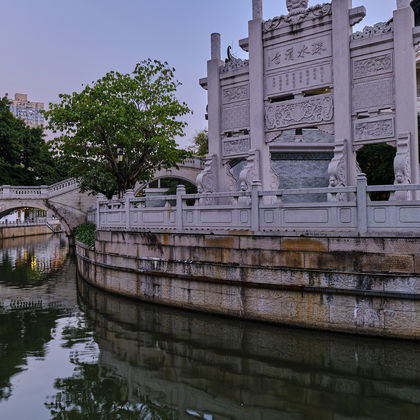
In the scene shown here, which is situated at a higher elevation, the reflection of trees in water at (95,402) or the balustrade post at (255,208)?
the balustrade post at (255,208)

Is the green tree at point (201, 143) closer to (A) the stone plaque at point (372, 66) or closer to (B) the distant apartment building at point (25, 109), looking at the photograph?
(A) the stone plaque at point (372, 66)

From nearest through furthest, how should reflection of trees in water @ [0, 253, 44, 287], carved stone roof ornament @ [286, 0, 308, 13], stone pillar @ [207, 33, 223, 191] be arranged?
carved stone roof ornament @ [286, 0, 308, 13], stone pillar @ [207, 33, 223, 191], reflection of trees in water @ [0, 253, 44, 287]

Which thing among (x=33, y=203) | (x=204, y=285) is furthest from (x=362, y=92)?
(x=33, y=203)

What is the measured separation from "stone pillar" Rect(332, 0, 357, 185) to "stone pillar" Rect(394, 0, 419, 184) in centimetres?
105

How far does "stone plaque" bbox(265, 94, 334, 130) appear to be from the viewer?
33.2ft

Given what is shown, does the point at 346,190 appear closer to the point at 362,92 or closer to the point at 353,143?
the point at 353,143

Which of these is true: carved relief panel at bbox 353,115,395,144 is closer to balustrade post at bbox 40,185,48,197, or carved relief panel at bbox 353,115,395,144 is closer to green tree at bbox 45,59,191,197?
green tree at bbox 45,59,191,197

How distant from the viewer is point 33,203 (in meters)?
28.9

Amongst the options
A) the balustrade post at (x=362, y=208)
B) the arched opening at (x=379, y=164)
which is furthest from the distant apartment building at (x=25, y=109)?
the balustrade post at (x=362, y=208)

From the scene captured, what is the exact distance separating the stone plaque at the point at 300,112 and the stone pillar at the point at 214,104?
5.37 ft

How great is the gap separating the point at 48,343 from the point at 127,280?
3.36m

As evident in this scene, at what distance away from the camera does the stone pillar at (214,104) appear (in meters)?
11.9

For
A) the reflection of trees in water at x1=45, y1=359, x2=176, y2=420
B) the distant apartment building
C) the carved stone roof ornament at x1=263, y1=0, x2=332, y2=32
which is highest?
the distant apartment building

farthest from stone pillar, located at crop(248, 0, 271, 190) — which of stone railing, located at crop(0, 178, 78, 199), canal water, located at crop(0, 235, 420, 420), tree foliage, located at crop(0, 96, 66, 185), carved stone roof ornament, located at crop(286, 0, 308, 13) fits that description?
tree foliage, located at crop(0, 96, 66, 185)
